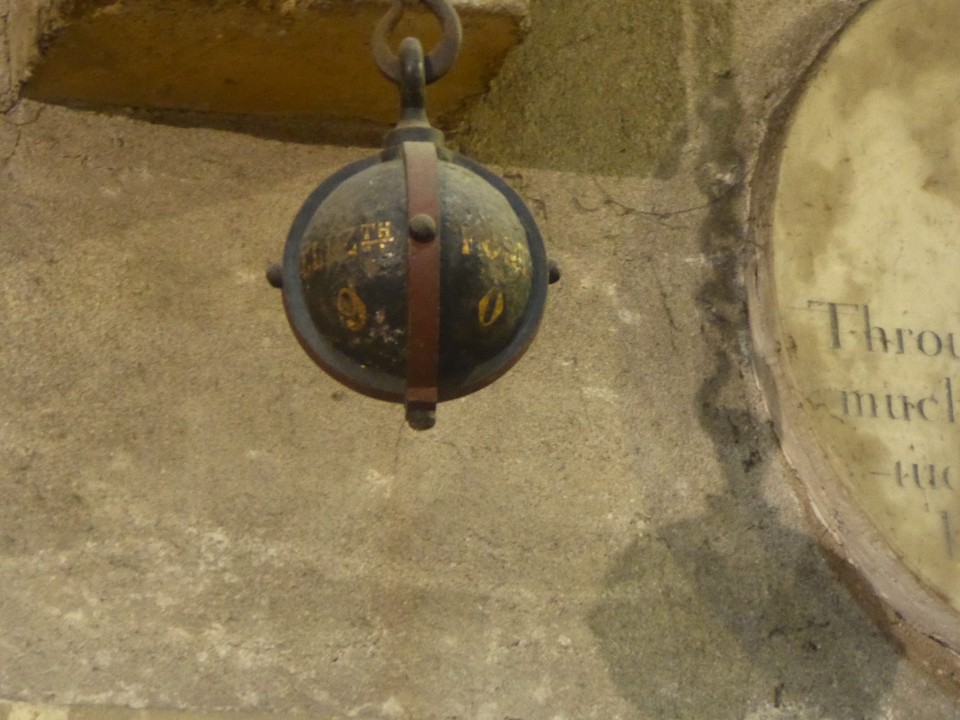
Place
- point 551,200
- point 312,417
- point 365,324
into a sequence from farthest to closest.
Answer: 1. point 551,200
2. point 312,417
3. point 365,324

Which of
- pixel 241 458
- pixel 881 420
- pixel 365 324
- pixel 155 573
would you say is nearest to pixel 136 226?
pixel 241 458

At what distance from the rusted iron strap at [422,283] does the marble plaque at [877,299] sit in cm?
76

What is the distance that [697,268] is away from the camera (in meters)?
1.69

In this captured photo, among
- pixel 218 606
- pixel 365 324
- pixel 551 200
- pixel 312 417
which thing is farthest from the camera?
pixel 551 200

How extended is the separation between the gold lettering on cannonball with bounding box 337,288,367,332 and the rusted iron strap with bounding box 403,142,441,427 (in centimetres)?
5

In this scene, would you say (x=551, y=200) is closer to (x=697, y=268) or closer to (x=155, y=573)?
(x=697, y=268)

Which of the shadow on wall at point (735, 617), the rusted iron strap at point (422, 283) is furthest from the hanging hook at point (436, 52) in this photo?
the shadow on wall at point (735, 617)

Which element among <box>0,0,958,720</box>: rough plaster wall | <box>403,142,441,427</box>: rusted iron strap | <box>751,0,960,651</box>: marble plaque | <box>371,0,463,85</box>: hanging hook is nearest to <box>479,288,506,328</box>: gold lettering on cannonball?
<box>403,142,441,427</box>: rusted iron strap

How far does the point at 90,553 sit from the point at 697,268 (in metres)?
0.90

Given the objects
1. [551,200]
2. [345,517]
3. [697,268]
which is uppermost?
[551,200]

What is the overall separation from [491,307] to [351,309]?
0.40 feet

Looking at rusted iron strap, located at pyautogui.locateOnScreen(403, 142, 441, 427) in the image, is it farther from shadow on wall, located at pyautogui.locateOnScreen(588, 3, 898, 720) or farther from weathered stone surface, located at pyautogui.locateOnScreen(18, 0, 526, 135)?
shadow on wall, located at pyautogui.locateOnScreen(588, 3, 898, 720)

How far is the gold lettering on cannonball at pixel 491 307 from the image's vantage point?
3.37 ft

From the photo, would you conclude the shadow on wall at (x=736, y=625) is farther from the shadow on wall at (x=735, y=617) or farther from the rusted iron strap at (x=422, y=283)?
the rusted iron strap at (x=422, y=283)
